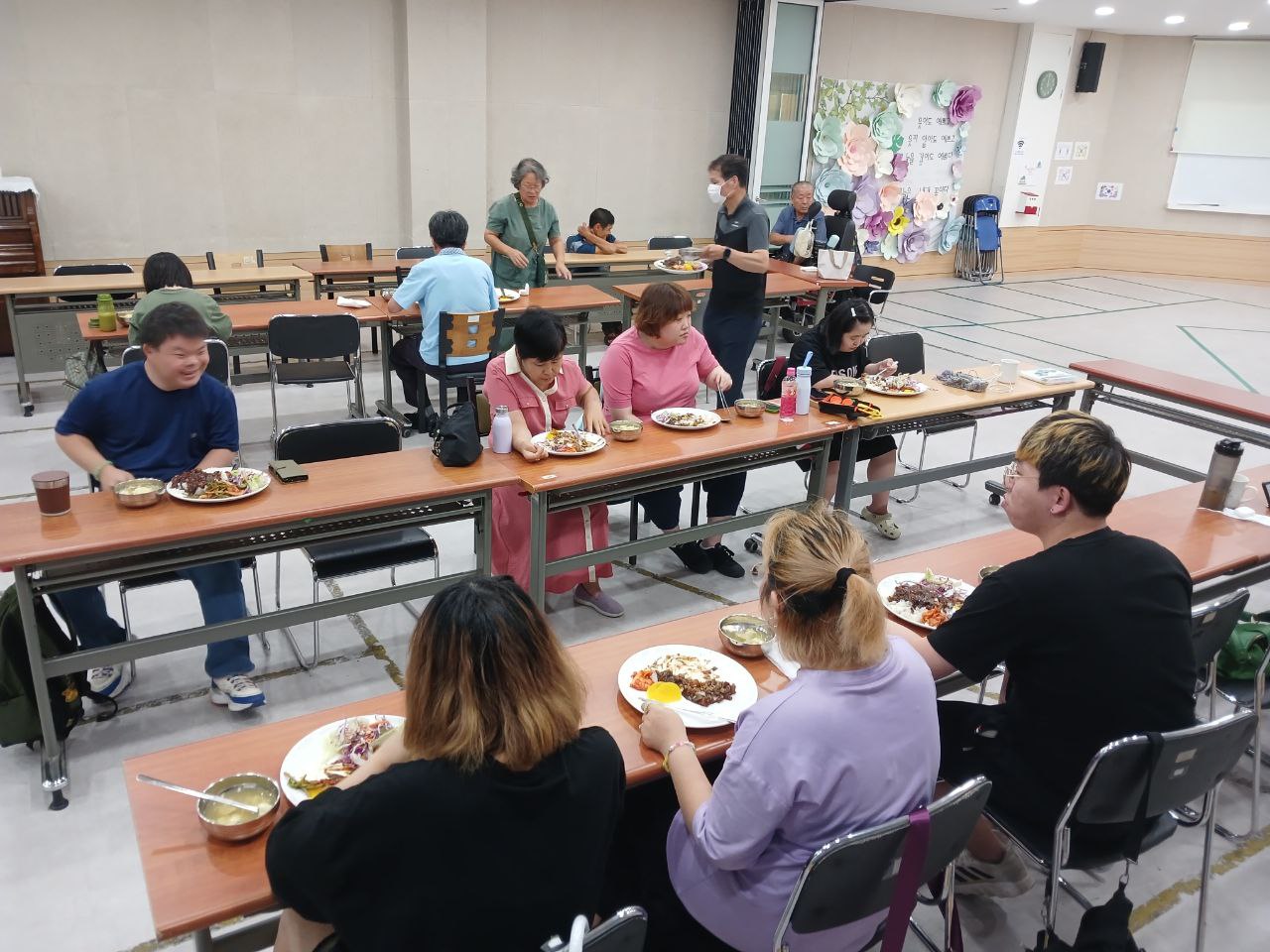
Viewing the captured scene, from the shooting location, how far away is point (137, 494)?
2949mm

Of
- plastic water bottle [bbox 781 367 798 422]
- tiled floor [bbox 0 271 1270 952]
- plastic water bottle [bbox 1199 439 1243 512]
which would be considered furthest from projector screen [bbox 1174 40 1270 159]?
plastic water bottle [bbox 781 367 798 422]

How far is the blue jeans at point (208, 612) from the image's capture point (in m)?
3.21

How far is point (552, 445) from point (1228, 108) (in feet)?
50.3

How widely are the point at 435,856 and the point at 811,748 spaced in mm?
680

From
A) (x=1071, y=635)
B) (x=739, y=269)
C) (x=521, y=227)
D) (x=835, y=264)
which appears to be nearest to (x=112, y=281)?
(x=521, y=227)

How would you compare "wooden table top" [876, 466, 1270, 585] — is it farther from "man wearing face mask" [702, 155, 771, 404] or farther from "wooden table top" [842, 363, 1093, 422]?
"man wearing face mask" [702, 155, 771, 404]

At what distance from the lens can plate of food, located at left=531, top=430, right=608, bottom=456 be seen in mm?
3703

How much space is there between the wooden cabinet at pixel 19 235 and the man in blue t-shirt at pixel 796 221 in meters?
6.08

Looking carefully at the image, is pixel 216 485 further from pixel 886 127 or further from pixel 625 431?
pixel 886 127

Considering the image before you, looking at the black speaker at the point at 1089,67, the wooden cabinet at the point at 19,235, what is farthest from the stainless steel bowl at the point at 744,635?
the black speaker at the point at 1089,67

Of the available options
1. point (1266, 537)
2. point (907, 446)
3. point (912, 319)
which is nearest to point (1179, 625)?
point (1266, 537)

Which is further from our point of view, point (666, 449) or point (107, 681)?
point (666, 449)

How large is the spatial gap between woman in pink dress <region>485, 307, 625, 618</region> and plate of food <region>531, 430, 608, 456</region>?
6 centimetres

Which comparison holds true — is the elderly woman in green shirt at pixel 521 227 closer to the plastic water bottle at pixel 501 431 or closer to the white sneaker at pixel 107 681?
the plastic water bottle at pixel 501 431
